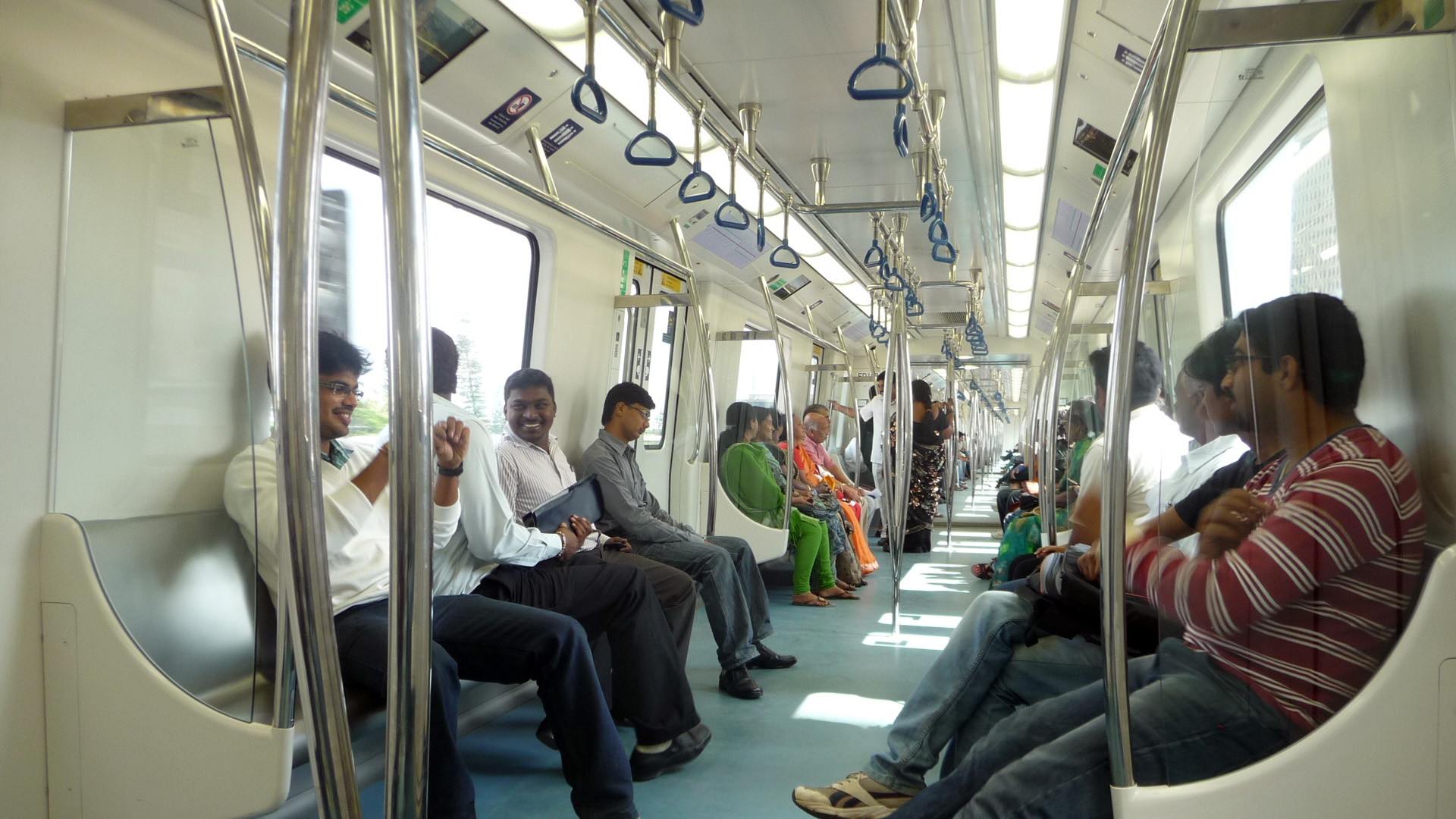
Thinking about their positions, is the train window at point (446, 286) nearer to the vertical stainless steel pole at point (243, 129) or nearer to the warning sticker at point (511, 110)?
the warning sticker at point (511, 110)

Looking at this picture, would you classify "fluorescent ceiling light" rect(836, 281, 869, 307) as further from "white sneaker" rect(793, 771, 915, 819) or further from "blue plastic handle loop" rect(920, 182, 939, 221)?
"white sneaker" rect(793, 771, 915, 819)

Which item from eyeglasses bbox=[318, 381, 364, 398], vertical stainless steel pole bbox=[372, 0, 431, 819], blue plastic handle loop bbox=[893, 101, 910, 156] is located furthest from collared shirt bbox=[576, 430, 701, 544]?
vertical stainless steel pole bbox=[372, 0, 431, 819]

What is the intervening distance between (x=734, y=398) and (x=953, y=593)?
196 centimetres

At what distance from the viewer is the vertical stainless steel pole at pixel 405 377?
34.6 inches

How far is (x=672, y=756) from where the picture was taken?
2.85 m

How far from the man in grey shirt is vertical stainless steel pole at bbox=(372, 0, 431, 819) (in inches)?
113

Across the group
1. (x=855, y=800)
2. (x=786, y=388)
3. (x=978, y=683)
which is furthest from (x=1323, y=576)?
(x=786, y=388)

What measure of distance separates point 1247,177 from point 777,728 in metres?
2.46

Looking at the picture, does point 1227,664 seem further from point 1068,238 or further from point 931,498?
point 931,498

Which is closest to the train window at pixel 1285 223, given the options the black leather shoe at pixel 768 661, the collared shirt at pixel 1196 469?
the collared shirt at pixel 1196 469

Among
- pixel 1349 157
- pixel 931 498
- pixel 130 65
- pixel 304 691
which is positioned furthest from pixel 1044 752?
pixel 931 498

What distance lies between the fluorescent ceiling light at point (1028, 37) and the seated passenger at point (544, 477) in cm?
228

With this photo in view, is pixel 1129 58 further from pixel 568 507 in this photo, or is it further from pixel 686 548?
pixel 568 507

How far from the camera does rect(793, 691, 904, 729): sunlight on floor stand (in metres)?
3.37
